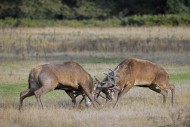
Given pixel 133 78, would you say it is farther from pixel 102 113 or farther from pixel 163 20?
pixel 163 20

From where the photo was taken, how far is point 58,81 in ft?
61.7

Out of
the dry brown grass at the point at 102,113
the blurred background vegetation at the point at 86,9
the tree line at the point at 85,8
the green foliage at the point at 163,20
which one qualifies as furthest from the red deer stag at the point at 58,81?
the tree line at the point at 85,8

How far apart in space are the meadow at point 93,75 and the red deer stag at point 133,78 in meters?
0.48

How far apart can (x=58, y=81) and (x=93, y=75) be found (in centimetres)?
814

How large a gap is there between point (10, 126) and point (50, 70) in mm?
3205

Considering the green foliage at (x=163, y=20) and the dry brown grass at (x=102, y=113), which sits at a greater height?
the dry brown grass at (x=102, y=113)

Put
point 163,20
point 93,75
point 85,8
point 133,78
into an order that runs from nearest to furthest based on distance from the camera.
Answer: point 133,78 < point 93,75 < point 163,20 < point 85,8

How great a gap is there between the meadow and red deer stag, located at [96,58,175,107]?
0.48 meters

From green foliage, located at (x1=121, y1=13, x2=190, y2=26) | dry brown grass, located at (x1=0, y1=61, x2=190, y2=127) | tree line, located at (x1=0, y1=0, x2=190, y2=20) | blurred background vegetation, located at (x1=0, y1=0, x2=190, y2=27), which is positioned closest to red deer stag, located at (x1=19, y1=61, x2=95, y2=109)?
dry brown grass, located at (x1=0, y1=61, x2=190, y2=127)

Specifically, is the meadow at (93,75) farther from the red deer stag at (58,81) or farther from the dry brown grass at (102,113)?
the red deer stag at (58,81)

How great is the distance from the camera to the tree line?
72.8m

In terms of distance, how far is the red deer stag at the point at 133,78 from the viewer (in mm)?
18984

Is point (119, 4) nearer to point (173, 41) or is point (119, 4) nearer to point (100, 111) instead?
point (173, 41)

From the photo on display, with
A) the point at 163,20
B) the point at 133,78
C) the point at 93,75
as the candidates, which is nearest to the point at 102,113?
the point at 133,78
